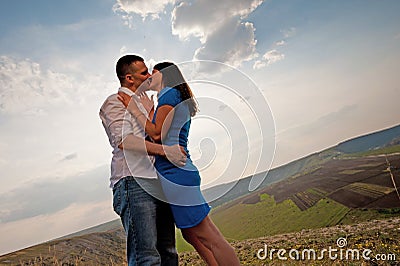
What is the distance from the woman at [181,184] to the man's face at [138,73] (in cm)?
19

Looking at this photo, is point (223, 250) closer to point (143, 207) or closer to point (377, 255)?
point (143, 207)

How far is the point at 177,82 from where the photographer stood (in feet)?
11.3

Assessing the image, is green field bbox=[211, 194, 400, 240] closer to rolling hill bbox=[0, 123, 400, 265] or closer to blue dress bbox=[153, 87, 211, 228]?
rolling hill bbox=[0, 123, 400, 265]

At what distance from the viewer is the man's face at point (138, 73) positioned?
3.37 m

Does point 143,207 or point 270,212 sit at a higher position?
point 143,207

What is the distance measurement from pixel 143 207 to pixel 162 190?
0.25 meters

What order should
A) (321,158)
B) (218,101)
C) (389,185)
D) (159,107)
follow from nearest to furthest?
(159,107)
(218,101)
(389,185)
(321,158)

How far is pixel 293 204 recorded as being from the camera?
5916 centimetres

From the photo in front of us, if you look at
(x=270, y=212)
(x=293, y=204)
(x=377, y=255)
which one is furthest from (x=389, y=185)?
(x=377, y=255)

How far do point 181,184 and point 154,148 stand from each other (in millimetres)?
399

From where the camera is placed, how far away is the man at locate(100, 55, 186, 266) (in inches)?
118

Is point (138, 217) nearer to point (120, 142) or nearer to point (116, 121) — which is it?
point (120, 142)

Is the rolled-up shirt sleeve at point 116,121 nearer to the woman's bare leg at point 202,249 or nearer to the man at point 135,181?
the man at point 135,181

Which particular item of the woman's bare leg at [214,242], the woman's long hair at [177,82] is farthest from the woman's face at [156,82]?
the woman's bare leg at [214,242]
